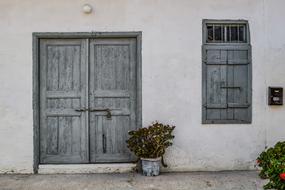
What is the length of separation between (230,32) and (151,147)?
2.49m

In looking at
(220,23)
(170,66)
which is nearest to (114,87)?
(170,66)

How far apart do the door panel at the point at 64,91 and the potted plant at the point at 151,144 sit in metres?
1.00

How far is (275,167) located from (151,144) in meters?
2.70

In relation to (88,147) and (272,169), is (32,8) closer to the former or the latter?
(88,147)

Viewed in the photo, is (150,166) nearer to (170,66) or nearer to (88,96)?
(88,96)

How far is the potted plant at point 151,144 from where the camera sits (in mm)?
6508

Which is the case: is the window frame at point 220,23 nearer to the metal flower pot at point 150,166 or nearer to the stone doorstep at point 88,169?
the metal flower pot at point 150,166

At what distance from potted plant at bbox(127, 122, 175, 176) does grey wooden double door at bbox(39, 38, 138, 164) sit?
48cm

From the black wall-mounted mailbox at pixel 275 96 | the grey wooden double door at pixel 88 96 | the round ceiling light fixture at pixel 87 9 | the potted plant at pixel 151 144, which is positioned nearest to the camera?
the potted plant at pixel 151 144

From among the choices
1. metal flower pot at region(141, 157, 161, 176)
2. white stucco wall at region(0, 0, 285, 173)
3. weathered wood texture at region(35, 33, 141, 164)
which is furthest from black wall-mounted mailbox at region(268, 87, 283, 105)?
weathered wood texture at region(35, 33, 141, 164)

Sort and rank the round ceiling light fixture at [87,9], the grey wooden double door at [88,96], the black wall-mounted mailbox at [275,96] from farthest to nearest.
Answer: the grey wooden double door at [88,96] < the black wall-mounted mailbox at [275,96] < the round ceiling light fixture at [87,9]

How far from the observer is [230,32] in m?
7.09

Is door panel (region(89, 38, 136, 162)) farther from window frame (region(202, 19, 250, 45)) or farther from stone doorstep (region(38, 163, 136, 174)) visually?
window frame (region(202, 19, 250, 45))

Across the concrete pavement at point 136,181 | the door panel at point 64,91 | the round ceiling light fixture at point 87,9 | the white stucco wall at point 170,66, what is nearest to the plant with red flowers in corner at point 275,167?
the concrete pavement at point 136,181
